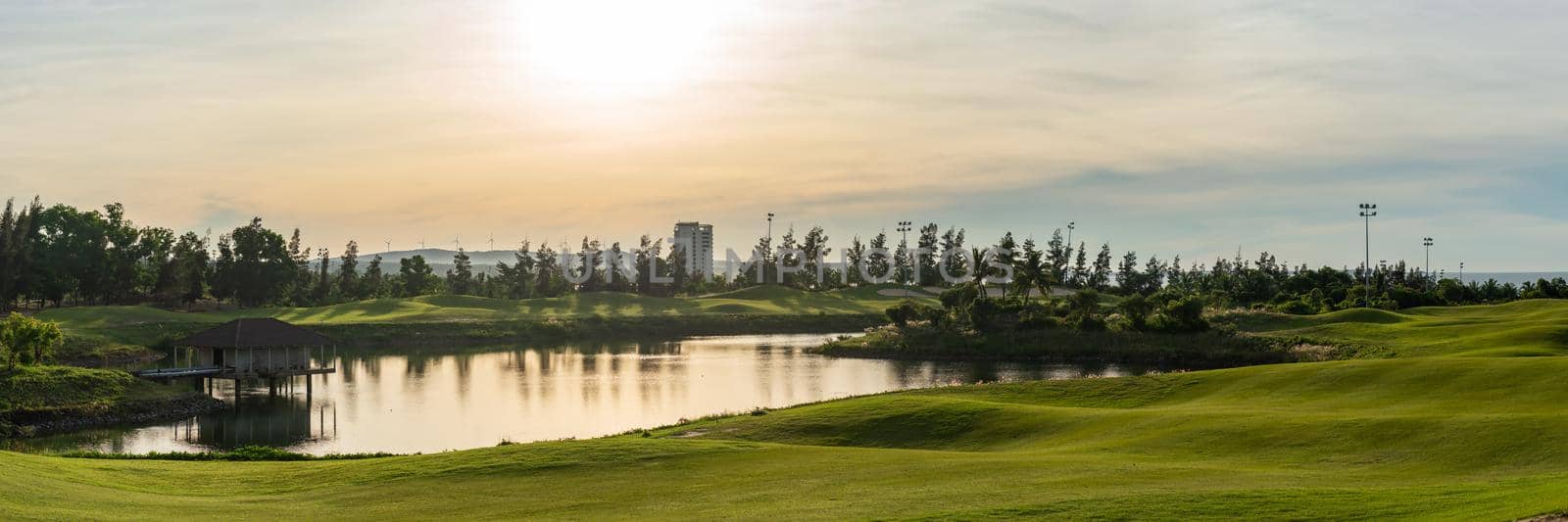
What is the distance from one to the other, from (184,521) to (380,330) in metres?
94.9

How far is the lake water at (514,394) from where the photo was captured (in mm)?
49562

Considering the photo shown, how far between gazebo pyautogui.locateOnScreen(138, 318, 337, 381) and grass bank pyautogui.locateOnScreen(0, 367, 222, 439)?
556 centimetres

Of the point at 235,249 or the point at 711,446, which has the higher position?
the point at 235,249

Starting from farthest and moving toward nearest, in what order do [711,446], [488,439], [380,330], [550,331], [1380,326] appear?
[550,331], [380,330], [1380,326], [488,439], [711,446]

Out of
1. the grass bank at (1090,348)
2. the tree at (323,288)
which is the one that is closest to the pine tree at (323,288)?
the tree at (323,288)

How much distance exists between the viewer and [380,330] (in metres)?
114

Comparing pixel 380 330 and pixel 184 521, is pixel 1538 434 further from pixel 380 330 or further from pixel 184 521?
pixel 380 330

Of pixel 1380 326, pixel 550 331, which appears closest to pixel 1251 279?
pixel 1380 326

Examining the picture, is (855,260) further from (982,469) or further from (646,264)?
(982,469)

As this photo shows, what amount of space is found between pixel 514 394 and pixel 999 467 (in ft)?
140

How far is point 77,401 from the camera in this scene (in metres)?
56.1

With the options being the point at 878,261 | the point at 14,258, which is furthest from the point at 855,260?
the point at 14,258

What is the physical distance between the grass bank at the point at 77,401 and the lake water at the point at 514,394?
2226mm

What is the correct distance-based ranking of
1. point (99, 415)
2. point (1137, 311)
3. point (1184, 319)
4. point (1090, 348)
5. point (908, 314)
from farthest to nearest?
point (908, 314) < point (1137, 311) < point (1184, 319) < point (1090, 348) < point (99, 415)
